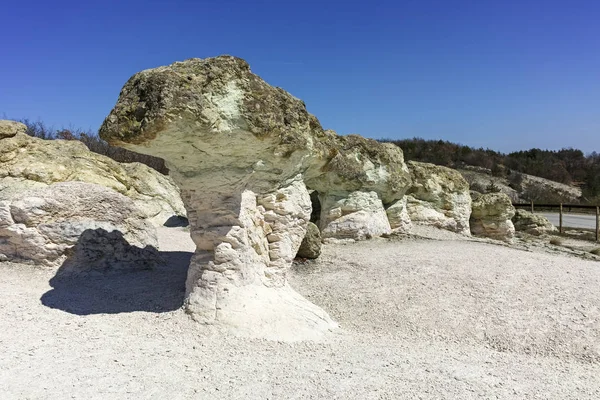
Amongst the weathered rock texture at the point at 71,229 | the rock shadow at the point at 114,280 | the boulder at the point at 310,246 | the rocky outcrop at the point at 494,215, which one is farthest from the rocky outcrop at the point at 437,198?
the weathered rock texture at the point at 71,229

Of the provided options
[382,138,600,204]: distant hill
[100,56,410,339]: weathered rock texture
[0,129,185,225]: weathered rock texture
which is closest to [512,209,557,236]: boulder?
[100,56,410,339]: weathered rock texture

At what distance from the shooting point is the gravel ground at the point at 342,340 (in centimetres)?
305

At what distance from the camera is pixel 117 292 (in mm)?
4633

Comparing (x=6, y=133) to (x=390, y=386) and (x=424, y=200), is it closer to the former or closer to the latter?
(x=390, y=386)

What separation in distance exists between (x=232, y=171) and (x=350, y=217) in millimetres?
4435

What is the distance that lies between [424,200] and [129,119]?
8250mm

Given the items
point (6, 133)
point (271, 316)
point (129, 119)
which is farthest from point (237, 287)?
point (6, 133)

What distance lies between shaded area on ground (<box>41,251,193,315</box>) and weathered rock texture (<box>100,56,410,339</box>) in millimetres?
436

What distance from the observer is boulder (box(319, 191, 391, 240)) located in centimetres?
819

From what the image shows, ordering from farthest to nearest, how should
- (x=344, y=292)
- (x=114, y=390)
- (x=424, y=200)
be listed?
1. (x=424, y=200)
2. (x=344, y=292)
3. (x=114, y=390)

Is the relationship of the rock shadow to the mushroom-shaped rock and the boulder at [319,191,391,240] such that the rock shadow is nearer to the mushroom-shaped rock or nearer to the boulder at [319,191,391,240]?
the mushroom-shaped rock

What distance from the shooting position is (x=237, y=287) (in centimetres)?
422

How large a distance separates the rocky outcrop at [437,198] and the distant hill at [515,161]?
24.7 metres

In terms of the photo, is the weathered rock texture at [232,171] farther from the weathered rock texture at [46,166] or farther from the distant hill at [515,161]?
the distant hill at [515,161]
